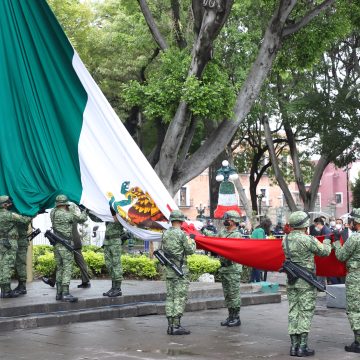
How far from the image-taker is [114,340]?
11.2 m

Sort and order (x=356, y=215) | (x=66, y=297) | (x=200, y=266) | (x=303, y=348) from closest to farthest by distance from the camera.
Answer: (x=303, y=348) < (x=356, y=215) < (x=66, y=297) < (x=200, y=266)

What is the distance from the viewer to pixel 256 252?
11.9 m

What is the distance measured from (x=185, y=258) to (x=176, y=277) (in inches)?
17.4

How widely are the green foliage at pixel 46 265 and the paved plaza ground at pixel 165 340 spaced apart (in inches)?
172

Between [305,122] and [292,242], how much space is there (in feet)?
78.9

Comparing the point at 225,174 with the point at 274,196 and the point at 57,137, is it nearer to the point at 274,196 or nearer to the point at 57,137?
the point at 57,137

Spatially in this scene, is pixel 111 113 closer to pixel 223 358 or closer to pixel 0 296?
pixel 0 296

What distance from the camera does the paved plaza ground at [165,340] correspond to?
394 inches

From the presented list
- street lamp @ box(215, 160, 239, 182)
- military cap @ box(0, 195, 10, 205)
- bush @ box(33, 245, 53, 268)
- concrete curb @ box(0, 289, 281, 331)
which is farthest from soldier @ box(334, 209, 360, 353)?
street lamp @ box(215, 160, 239, 182)

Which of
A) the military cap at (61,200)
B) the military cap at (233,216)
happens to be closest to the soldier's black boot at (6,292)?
the military cap at (61,200)

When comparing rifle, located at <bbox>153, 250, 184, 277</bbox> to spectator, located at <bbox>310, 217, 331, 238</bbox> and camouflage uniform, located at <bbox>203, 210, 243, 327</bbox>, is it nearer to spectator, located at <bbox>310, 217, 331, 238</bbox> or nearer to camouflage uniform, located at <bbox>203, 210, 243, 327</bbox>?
camouflage uniform, located at <bbox>203, 210, 243, 327</bbox>

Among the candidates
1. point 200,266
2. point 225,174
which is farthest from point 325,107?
point 200,266

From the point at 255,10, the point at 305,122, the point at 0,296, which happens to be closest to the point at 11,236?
the point at 0,296

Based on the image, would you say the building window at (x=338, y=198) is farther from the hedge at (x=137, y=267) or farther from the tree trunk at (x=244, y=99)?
the hedge at (x=137, y=267)
